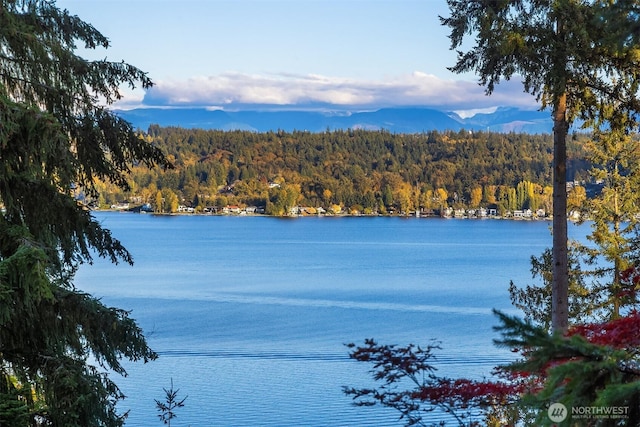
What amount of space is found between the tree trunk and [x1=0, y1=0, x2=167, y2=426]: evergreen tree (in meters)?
4.90

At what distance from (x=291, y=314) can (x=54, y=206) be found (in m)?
26.5

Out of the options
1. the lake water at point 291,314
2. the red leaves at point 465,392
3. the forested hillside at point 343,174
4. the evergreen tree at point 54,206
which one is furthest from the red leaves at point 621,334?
the forested hillside at point 343,174

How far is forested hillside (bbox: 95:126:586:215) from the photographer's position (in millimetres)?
130125

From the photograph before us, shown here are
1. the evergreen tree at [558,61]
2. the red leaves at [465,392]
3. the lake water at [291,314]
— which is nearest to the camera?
the red leaves at [465,392]

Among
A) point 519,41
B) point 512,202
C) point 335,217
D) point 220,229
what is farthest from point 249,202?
point 519,41

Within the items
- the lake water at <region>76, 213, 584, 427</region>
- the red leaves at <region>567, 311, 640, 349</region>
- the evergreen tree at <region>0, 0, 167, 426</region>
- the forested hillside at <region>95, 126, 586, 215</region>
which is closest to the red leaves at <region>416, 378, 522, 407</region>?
the red leaves at <region>567, 311, 640, 349</region>

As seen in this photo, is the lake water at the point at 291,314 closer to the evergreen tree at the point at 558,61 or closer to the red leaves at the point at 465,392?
the red leaves at the point at 465,392

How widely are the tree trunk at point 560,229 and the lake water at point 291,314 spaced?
17.4ft

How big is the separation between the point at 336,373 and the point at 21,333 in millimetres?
16193

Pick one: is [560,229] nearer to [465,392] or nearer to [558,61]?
[558,61]

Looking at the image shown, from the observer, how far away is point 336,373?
20.8 m

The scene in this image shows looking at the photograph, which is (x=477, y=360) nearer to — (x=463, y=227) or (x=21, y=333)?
(x=21, y=333)

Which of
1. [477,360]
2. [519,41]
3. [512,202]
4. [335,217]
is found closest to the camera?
[519,41]

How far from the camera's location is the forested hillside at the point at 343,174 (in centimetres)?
13012
